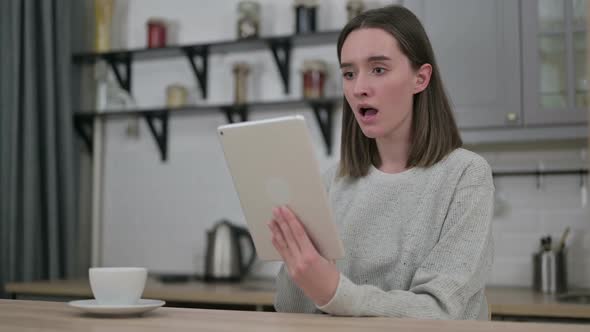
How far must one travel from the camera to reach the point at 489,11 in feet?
8.98

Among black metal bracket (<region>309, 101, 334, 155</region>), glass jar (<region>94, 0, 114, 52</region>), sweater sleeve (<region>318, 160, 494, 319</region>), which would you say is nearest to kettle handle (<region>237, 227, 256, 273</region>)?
black metal bracket (<region>309, 101, 334, 155</region>)

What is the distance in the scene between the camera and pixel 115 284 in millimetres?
1216

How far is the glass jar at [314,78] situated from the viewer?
3092mm

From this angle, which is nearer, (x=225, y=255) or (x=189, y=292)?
(x=189, y=292)

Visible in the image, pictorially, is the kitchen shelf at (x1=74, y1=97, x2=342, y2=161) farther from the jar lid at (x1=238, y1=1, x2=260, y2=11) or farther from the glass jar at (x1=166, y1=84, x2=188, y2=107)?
the jar lid at (x1=238, y1=1, x2=260, y2=11)

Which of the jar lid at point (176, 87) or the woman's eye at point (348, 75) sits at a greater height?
the jar lid at point (176, 87)

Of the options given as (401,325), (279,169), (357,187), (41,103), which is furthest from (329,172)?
(41,103)

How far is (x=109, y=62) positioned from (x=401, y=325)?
2.80m

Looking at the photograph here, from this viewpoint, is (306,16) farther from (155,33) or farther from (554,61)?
(554,61)

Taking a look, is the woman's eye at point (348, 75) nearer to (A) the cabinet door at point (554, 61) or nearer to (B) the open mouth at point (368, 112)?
(B) the open mouth at point (368, 112)

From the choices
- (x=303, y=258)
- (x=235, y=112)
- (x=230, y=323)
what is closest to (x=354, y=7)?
(x=235, y=112)

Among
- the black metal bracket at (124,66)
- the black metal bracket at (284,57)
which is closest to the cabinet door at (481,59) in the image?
the black metal bracket at (284,57)

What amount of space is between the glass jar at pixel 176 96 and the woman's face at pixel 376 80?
1946 mm

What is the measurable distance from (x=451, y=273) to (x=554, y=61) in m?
1.65
